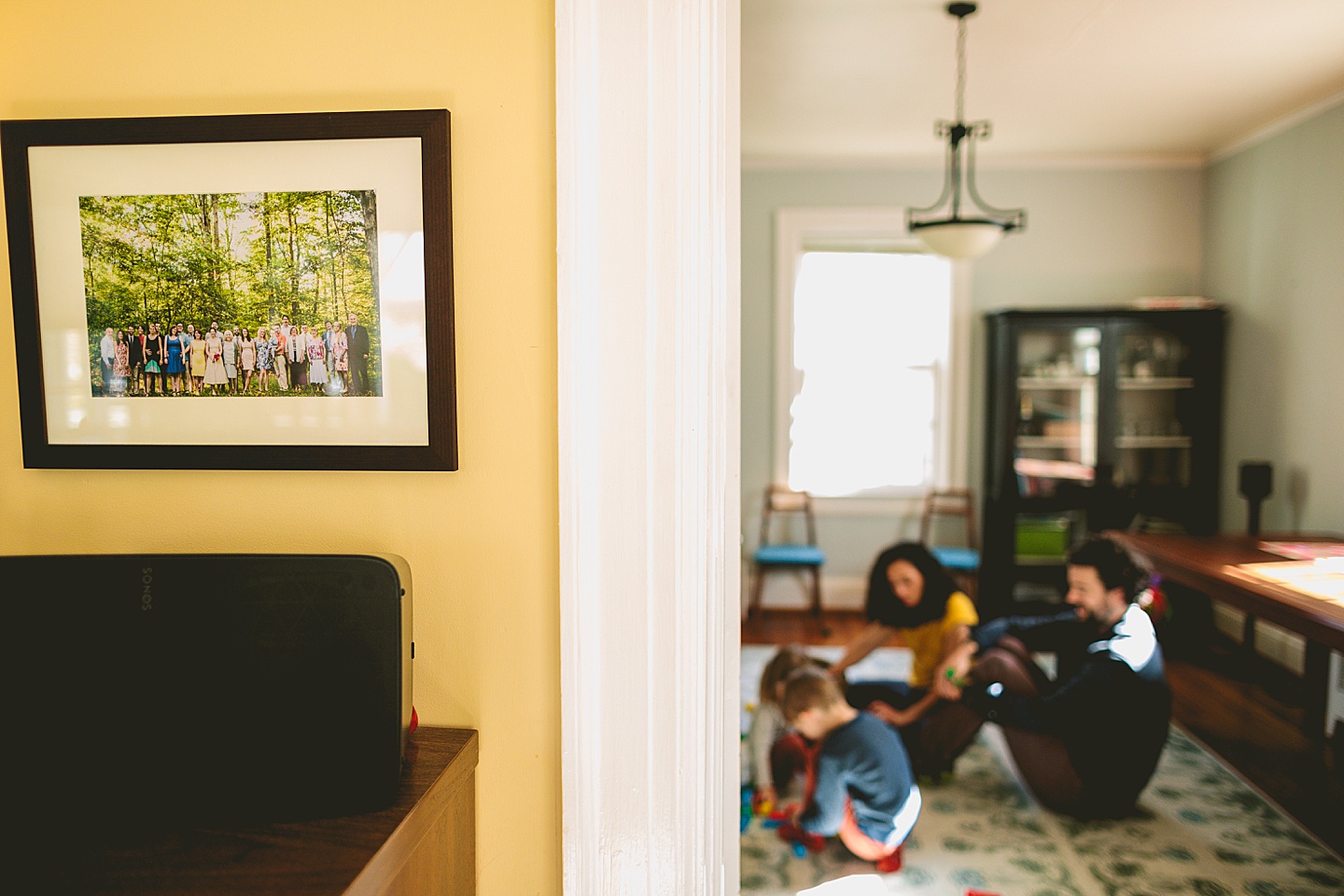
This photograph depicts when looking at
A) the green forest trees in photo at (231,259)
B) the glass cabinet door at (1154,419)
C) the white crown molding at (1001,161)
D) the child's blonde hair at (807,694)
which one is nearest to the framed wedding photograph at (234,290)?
the green forest trees in photo at (231,259)

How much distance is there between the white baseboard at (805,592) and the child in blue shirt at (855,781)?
8.29 ft

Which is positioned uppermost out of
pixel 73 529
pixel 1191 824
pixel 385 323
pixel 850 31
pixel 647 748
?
pixel 850 31

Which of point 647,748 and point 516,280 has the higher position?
point 516,280

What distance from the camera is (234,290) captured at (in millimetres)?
901

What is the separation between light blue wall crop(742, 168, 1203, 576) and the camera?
4586 millimetres

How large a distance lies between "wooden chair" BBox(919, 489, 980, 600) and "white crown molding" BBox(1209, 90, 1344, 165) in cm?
228

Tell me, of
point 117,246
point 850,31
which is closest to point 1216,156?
point 850,31

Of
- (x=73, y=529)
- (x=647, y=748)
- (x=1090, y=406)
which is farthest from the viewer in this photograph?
(x=1090, y=406)

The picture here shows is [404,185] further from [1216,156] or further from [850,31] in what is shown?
[1216,156]

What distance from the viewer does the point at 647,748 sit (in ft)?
2.81

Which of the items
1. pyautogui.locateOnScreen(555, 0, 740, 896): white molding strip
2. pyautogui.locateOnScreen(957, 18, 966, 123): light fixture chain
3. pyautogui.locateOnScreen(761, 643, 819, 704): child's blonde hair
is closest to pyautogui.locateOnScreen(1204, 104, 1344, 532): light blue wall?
pyautogui.locateOnScreen(957, 18, 966, 123): light fixture chain

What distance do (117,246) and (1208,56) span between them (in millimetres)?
3699

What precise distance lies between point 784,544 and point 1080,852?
2.63m

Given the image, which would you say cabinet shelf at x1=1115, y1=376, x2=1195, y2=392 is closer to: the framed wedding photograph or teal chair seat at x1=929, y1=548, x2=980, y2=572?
teal chair seat at x1=929, y1=548, x2=980, y2=572
